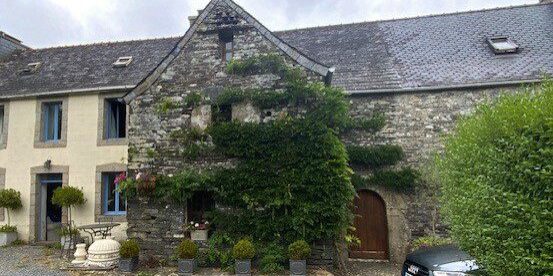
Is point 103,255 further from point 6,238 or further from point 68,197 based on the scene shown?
point 6,238

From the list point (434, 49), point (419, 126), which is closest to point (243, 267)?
point (419, 126)

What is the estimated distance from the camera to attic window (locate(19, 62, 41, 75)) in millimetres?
15356

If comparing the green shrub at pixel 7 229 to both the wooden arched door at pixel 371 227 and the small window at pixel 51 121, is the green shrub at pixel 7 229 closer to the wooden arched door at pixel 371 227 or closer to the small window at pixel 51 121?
the small window at pixel 51 121

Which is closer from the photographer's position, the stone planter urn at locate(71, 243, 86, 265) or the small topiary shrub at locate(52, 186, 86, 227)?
the stone planter urn at locate(71, 243, 86, 265)

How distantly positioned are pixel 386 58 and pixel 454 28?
336cm

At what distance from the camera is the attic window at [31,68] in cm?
1536

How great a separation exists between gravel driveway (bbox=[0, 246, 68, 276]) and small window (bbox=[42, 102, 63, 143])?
3.81 meters

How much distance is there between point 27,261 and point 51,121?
5.68 meters

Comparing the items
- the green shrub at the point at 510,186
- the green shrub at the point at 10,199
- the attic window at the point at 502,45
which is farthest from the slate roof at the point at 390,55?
the green shrub at the point at 510,186

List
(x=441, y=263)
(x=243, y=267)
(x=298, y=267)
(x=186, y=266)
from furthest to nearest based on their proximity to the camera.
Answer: (x=186, y=266), (x=243, y=267), (x=298, y=267), (x=441, y=263)

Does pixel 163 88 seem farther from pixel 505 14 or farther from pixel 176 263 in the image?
pixel 505 14

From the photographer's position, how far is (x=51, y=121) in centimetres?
1383

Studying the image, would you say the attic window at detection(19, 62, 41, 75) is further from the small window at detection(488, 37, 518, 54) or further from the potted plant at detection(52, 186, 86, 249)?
the small window at detection(488, 37, 518, 54)

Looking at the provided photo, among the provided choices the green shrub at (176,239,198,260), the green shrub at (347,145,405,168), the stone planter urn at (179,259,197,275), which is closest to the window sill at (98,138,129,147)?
the green shrub at (176,239,198,260)
